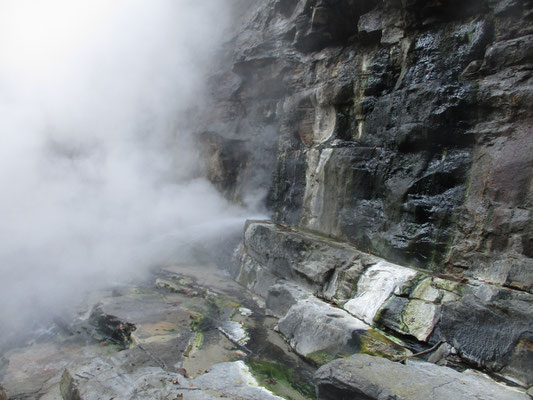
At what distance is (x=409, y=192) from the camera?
502 cm

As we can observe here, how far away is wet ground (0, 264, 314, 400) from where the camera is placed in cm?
362

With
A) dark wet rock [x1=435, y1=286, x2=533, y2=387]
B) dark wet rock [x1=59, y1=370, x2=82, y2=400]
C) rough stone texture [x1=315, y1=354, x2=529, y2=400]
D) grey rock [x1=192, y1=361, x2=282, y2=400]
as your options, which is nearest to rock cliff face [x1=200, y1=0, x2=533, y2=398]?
dark wet rock [x1=435, y1=286, x2=533, y2=387]

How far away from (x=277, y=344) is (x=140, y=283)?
3.59 metres

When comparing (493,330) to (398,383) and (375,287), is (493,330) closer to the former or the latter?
(398,383)

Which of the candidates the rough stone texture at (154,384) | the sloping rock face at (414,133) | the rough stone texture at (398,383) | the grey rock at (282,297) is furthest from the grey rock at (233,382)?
the sloping rock face at (414,133)

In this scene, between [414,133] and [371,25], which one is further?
[371,25]

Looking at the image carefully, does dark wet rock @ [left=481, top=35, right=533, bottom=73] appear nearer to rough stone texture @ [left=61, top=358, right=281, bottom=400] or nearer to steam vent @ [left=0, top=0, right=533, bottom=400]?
steam vent @ [left=0, top=0, right=533, bottom=400]

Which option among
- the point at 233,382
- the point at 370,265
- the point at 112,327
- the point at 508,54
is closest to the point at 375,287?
the point at 370,265

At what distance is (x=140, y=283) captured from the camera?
7.13 metres

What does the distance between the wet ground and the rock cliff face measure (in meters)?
0.39

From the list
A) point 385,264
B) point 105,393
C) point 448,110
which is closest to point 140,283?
point 105,393

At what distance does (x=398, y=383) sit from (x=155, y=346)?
2.69 metres

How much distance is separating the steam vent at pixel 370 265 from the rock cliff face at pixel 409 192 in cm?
2

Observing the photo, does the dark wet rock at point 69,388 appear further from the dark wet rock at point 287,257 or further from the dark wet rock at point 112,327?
the dark wet rock at point 287,257
